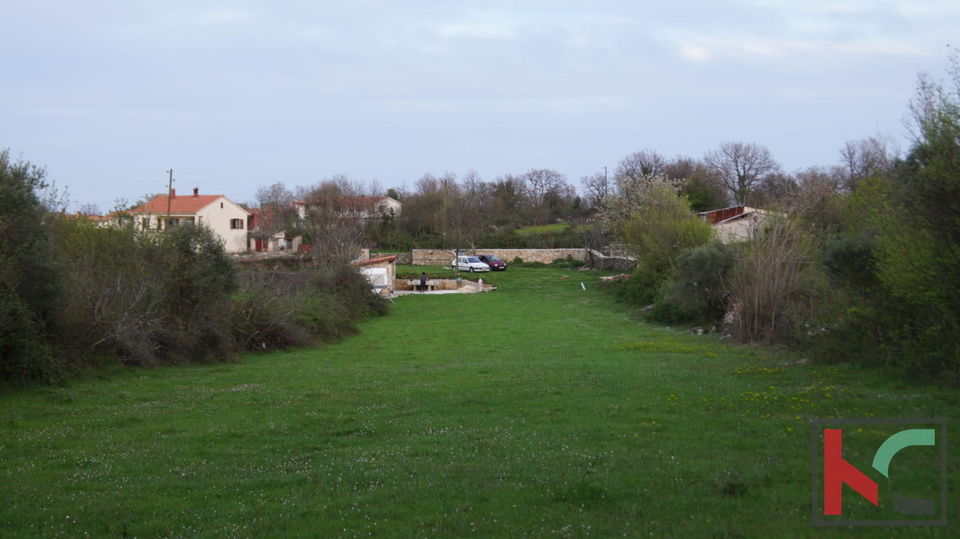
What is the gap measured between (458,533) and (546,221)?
303 feet

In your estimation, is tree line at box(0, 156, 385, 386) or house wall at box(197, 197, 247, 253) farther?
house wall at box(197, 197, 247, 253)

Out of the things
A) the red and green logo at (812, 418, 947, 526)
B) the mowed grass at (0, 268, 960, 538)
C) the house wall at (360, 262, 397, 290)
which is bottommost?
the mowed grass at (0, 268, 960, 538)

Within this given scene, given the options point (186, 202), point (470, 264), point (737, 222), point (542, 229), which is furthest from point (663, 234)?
point (186, 202)

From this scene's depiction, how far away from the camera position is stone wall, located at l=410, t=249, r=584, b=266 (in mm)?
74081

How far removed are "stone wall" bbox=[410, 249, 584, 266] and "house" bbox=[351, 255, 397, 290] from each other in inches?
783

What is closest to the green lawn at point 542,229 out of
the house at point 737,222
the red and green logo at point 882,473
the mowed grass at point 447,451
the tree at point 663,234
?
the house at point 737,222

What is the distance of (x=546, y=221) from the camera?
97062 millimetres

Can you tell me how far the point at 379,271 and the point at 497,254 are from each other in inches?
1186

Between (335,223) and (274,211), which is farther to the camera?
(274,211)

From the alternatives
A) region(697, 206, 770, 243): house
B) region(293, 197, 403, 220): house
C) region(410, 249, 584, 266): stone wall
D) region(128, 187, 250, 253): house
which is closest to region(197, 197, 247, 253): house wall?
region(128, 187, 250, 253): house

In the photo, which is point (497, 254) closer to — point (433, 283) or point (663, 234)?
point (433, 283)

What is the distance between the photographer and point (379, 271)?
47438 millimetres

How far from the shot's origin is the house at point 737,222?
29.9 metres

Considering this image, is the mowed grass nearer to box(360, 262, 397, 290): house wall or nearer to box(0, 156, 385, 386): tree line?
box(0, 156, 385, 386): tree line
